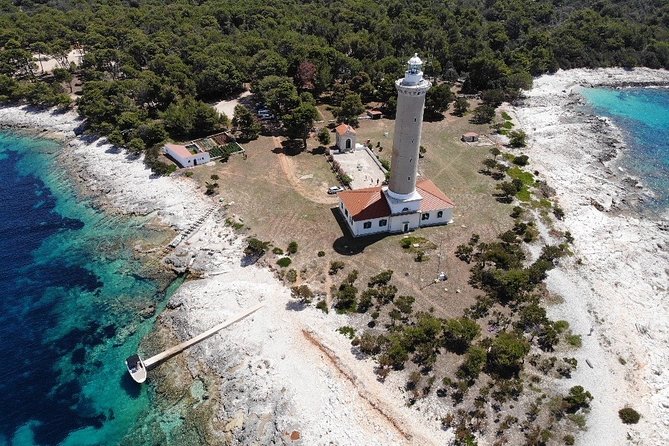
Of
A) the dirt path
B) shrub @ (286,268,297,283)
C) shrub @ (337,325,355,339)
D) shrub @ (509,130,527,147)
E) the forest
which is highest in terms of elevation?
the forest

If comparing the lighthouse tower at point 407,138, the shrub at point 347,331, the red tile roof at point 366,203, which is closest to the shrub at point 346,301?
the shrub at point 347,331

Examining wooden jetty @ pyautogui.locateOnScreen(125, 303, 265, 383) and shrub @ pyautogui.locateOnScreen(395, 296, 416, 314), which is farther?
shrub @ pyautogui.locateOnScreen(395, 296, 416, 314)

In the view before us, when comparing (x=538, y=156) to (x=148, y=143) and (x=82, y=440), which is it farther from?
(x=82, y=440)

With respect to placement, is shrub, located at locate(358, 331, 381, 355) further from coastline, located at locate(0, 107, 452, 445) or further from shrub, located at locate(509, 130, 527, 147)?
shrub, located at locate(509, 130, 527, 147)

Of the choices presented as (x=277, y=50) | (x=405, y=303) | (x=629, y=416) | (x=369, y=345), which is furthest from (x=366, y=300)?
(x=277, y=50)

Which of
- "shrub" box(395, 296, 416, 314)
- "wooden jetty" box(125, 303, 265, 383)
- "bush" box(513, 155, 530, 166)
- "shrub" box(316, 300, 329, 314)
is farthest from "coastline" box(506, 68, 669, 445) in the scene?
"wooden jetty" box(125, 303, 265, 383)

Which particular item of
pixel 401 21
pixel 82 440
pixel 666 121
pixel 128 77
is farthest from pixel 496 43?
pixel 82 440
